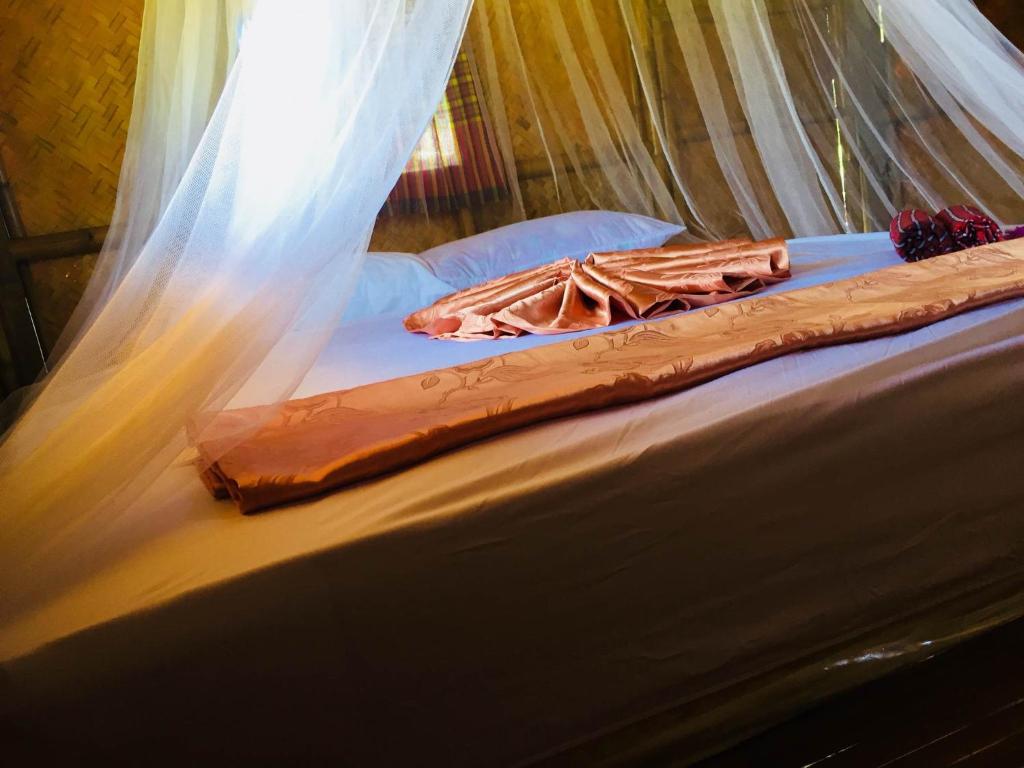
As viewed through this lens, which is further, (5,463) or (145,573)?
(5,463)

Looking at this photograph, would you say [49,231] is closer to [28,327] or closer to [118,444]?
[28,327]

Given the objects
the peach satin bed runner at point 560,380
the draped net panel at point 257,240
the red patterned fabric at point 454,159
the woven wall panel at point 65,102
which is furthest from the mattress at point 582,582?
the woven wall panel at point 65,102

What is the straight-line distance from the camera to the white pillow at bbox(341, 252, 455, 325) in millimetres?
3160

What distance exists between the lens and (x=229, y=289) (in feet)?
4.25

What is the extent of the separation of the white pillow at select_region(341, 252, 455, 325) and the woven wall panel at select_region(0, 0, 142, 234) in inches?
42.4

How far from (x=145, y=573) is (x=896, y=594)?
1047 millimetres

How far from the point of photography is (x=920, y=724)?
130 centimetres

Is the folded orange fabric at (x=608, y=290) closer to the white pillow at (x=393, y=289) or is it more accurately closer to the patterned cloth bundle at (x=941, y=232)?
the patterned cloth bundle at (x=941, y=232)

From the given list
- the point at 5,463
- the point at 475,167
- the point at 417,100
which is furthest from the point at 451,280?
the point at 5,463

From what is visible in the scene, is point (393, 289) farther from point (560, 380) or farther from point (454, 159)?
point (560, 380)

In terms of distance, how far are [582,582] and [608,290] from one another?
128 centimetres

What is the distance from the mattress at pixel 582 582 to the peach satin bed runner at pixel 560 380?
0.11ft

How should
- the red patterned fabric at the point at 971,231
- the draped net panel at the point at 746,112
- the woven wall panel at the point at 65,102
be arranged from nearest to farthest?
1. the red patterned fabric at the point at 971,231
2. the draped net panel at the point at 746,112
3. the woven wall panel at the point at 65,102

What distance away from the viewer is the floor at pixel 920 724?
1.24 m
